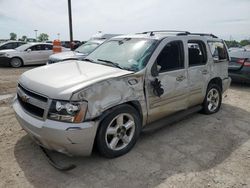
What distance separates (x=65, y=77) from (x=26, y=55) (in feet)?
38.1

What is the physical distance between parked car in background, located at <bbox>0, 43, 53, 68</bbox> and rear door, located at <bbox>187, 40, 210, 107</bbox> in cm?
1136

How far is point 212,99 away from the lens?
5.55 m

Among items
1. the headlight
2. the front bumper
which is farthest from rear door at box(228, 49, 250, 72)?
the headlight

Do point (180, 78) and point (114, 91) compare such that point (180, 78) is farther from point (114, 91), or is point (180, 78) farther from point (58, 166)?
point (58, 166)

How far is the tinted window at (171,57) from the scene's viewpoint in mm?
4023

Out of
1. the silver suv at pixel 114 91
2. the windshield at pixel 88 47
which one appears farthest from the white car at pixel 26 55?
the silver suv at pixel 114 91

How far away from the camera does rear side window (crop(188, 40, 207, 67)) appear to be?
466 centimetres

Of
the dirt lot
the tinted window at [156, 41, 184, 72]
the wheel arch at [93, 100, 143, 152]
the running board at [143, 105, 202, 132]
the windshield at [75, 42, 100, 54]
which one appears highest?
the tinted window at [156, 41, 184, 72]

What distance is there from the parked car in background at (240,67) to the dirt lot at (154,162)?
390 cm

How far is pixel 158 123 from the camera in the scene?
4156mm

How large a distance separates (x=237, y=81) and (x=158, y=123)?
5454 mm

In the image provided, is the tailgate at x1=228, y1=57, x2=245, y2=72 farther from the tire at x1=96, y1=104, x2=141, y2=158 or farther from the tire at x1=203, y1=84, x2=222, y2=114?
the tire at x1=96, y1=104, x2=141, y2=158

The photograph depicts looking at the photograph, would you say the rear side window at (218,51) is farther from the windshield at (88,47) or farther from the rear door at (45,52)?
the rear door at (45,52)

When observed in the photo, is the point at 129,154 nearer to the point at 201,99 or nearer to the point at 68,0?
the point at 201,99
